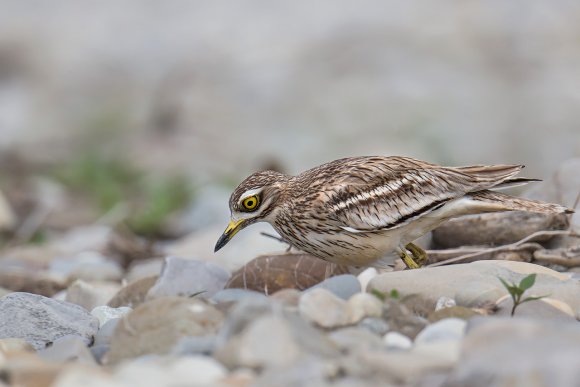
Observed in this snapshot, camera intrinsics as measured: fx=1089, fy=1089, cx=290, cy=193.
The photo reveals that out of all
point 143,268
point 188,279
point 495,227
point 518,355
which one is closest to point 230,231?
point 188,279

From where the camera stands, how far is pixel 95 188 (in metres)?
13.8

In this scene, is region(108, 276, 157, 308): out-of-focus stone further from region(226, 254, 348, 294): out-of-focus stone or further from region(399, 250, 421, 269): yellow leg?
region(399, 250, 421, 269): yellow leg

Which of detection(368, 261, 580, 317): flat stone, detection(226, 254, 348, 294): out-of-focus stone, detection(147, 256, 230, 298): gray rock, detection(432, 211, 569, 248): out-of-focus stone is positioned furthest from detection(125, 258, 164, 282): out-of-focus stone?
detection(368, 261, 580, 317): flat stone

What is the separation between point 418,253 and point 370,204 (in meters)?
0.57

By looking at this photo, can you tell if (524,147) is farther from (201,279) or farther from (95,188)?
(201,279)

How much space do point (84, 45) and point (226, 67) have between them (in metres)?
2.45

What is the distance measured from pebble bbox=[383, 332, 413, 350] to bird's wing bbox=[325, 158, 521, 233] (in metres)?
1.83

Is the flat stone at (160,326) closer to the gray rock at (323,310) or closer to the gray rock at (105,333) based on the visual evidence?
the gray rock at (323,310)

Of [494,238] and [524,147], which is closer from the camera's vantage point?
[494,238]

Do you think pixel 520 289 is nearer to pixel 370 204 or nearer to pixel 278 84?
pixel 370 204

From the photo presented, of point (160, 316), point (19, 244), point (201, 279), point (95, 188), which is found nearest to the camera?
point (160, 316)

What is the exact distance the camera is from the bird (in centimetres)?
620

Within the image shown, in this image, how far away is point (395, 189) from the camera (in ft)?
21.0

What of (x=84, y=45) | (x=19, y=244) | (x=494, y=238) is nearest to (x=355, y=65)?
(x=84, y=45)
